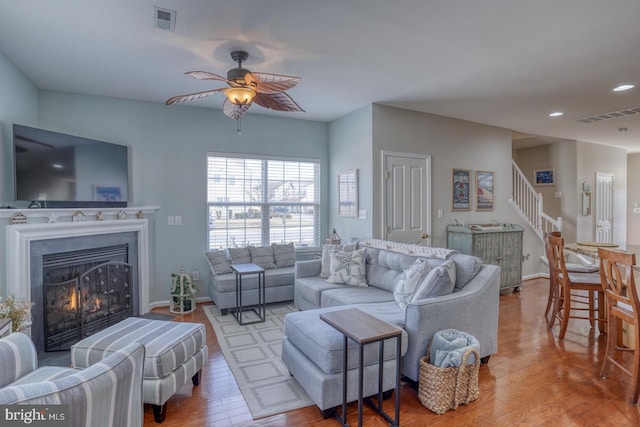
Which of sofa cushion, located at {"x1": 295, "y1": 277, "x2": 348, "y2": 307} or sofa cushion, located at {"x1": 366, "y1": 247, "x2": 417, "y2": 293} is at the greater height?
sofa cushion, located at {"x1": 366, "y1": 247, "x2": 417, "y2": 293}

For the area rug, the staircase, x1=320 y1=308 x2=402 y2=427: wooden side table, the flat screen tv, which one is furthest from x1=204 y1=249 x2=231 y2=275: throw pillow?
the staircase

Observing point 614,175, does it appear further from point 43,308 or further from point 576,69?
point 43,308

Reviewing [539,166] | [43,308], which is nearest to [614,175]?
[539,166]

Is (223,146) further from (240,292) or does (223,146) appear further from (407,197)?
(407,197)

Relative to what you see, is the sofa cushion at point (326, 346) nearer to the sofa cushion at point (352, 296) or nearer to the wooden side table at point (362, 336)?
the wooden side table at point (362, 336)

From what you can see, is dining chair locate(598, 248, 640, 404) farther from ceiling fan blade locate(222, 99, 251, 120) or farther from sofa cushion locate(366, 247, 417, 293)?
ceiling fan blade locate(222, 99, 251, 120)

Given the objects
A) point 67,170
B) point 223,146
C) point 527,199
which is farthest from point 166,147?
point 527,199

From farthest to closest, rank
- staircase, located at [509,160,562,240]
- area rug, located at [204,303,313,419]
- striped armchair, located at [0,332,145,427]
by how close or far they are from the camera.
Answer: staircase, located at [509,160,562,240] < area rug, located at [204,303,313,419] < striped armchair, located at [0,332,145,427]

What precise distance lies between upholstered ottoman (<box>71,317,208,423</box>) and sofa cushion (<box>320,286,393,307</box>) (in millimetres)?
1294

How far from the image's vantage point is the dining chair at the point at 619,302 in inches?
89.0

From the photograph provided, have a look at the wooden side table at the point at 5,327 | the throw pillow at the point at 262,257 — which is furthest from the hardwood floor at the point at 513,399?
the throw pillow at the point at 262,257

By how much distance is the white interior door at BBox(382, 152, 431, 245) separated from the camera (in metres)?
4.56

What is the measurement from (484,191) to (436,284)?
142 inches

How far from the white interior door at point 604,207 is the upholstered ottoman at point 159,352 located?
27.8 feet
